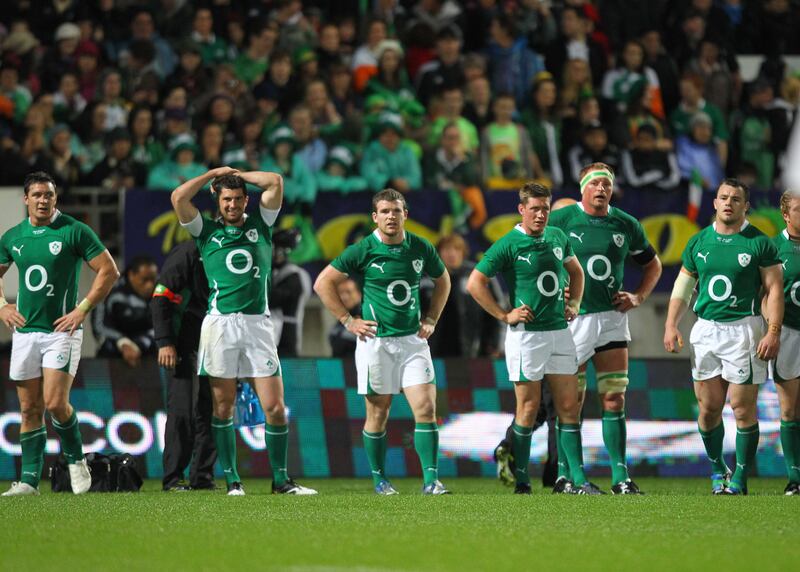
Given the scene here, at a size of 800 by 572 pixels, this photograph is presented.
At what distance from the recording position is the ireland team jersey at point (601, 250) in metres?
11.6


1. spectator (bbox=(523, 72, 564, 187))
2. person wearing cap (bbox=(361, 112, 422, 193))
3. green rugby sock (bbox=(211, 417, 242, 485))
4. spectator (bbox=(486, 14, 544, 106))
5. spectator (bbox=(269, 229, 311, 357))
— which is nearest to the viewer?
green rugby sock (bbox=(211, 417, 242, 485))

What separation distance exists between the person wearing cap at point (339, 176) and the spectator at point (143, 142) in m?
1.87

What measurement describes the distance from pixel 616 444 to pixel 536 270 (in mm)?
1502

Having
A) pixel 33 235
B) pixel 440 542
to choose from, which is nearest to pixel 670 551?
pixel 440 542

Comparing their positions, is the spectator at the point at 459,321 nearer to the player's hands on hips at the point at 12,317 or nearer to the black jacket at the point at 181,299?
the black jacket at the point at 181,299

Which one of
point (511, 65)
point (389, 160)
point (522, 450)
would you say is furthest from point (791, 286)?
point (511, 65)

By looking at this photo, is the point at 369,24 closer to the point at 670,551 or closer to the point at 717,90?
the point at 717,90

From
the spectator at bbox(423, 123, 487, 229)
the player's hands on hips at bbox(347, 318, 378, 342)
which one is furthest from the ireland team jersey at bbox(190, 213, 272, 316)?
the spectator at bbox(423, 123, 487, 229)

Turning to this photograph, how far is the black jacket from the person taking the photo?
11.9m

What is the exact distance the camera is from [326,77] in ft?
61.1

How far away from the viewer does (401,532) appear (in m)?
8.20

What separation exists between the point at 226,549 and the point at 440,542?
3.70 feet

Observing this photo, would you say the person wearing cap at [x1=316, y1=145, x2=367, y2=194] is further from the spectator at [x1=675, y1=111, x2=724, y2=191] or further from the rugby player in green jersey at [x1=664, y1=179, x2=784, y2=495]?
the rugby player in green jersey at [x1=664, y1=179, x2=784, y2=495]

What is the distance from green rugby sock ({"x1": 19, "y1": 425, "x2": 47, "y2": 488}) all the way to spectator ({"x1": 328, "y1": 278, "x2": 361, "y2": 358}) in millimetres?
3659
